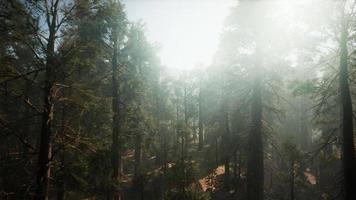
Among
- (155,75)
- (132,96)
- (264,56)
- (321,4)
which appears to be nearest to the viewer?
(321,4)

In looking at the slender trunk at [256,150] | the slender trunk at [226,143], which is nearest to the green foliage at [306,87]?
the slender trunk at [256,150]

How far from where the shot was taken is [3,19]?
23.6 ft

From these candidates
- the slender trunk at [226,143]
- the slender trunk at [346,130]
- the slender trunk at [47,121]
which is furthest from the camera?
the slender trunk at [226,143]

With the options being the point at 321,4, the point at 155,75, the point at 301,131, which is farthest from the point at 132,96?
the point at 301,131

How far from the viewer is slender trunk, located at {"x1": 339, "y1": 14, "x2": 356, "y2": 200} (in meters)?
10.0

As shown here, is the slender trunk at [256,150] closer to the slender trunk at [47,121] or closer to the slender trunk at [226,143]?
the slender trunk at [226,143]

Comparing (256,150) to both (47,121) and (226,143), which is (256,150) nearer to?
(226,143)

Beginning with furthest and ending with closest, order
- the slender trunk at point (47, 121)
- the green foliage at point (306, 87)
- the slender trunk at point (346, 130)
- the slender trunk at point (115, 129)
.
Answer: the slender trunk at point (115, 129) → the green foliage at point (306, 87) → the slender trunk at point (346, 130) → the slender trunk at point (47, 121)

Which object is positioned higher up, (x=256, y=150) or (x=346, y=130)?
(x=346, y=130)

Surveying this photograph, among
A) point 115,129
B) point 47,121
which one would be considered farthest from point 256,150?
point 47,121

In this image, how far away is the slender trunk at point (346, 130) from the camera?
10.0 metres

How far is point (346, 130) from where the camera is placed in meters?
10.3

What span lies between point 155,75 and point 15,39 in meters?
22.1

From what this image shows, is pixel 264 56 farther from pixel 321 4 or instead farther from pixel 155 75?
pixel 155 75
